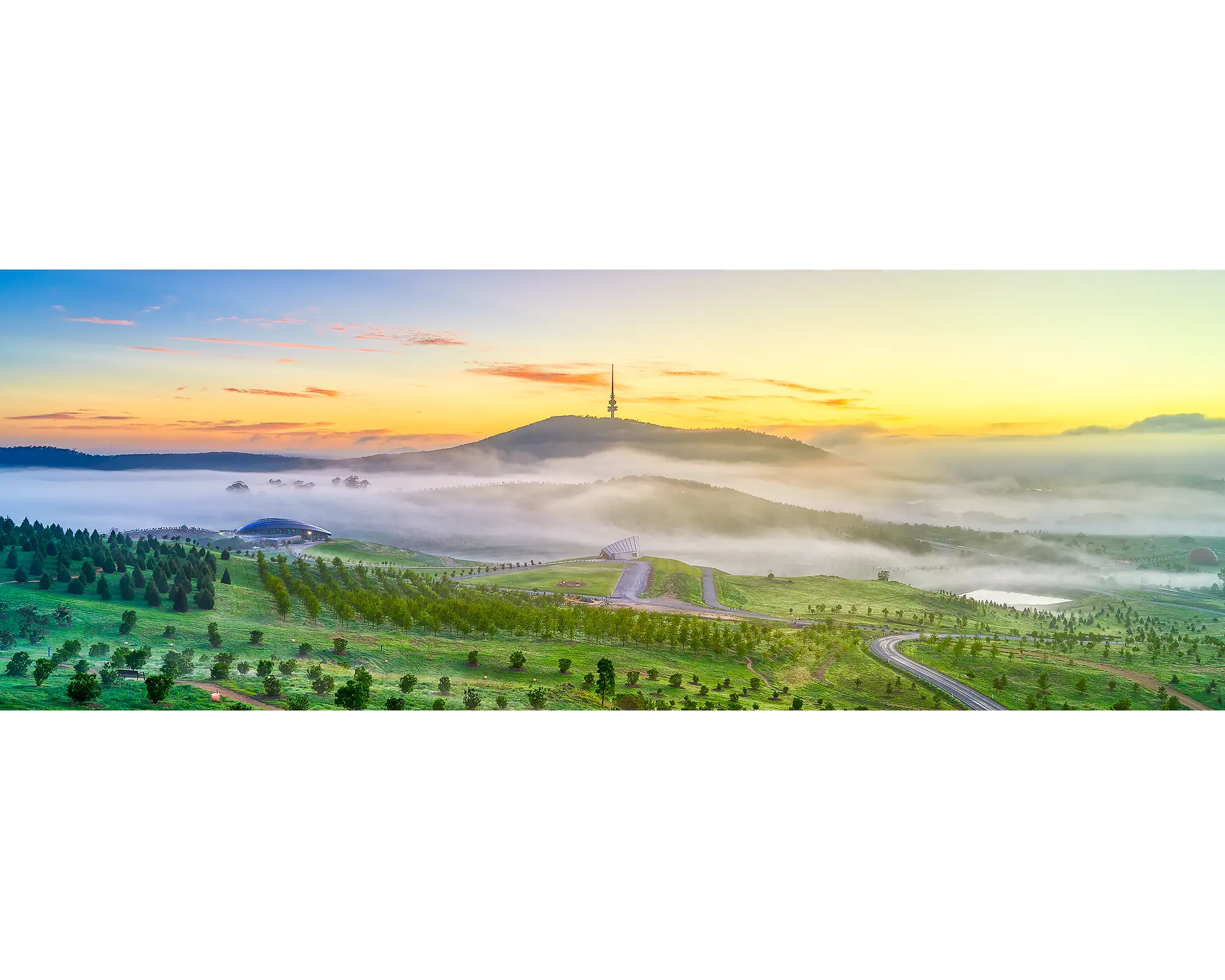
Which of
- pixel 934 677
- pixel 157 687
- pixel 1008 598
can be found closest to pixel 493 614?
pixel 157 687

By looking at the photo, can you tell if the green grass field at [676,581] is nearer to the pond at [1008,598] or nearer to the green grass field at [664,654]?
the green grass field at [664,654]

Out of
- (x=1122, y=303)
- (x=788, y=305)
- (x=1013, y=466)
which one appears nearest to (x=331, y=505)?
(x=788, y=305)

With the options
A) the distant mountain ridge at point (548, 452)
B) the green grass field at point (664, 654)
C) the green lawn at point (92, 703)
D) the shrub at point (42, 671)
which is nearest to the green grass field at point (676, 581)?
the green grass field at point (664, 654)

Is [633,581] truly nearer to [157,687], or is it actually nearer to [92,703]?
[157,687]

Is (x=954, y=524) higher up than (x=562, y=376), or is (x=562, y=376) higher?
(x=562, y=376)

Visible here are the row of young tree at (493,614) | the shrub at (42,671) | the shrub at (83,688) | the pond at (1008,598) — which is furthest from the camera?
the pond at (1008,598)

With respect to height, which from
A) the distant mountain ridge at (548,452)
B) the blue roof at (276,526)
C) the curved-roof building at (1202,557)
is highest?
the distant mountain ridge at (548,452)

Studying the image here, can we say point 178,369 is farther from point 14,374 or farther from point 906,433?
point 906,433
